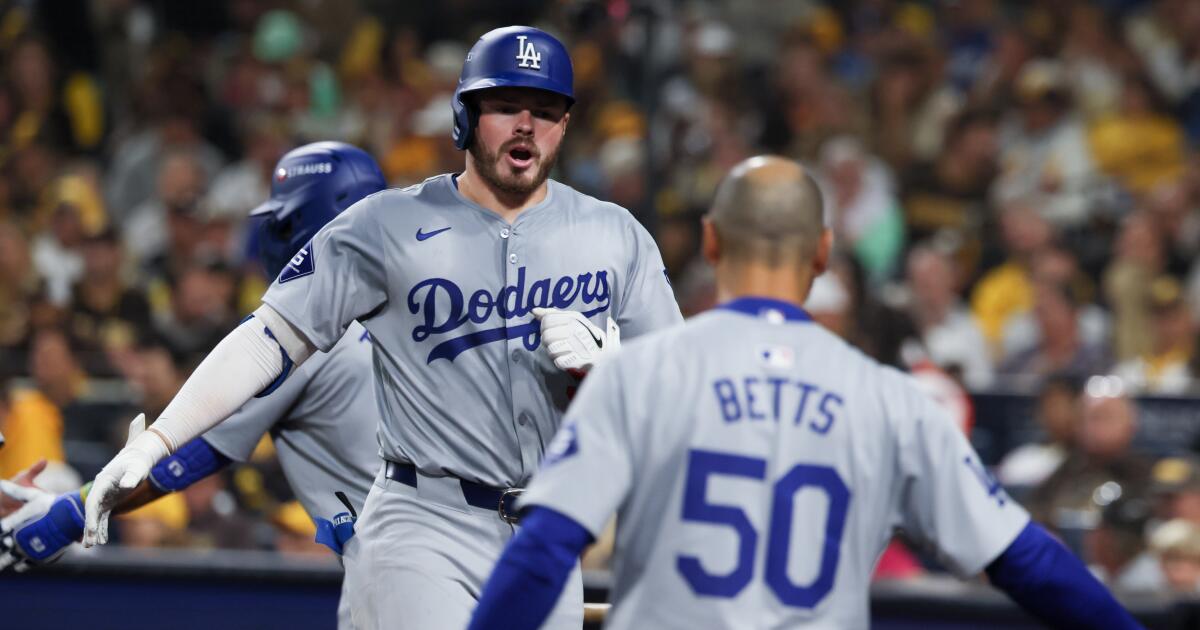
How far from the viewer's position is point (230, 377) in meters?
4.06

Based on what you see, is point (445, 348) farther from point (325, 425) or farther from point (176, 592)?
point (176, 592)

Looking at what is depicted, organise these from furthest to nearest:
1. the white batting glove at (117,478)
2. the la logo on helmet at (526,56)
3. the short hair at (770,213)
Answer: the la logo on helmet at (526,56), the white batting glove at (117,478), the short hair at (770,213)

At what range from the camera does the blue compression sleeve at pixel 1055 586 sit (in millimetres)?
2998

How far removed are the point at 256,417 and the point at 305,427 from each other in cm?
14

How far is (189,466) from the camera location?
16.5 ft

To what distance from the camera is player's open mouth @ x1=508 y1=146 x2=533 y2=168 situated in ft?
13.8

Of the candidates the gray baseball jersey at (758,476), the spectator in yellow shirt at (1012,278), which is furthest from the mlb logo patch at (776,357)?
the spectator in yellow shirt at (1012,278)

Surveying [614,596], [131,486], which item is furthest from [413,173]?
[614,596]

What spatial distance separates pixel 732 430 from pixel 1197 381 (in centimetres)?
675

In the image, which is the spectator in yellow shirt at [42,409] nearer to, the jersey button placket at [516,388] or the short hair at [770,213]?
the jersey button placket at [516,388]

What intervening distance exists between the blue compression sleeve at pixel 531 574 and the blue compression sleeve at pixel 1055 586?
754mm

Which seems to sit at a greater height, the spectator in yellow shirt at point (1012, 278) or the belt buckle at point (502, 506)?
the spectator in yellow shirt at point (1012, 278)

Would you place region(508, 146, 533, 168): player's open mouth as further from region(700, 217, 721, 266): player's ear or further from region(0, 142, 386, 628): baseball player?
region(700, 217, 721, 266): player's ear

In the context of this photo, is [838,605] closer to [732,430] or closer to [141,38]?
[732,430]
